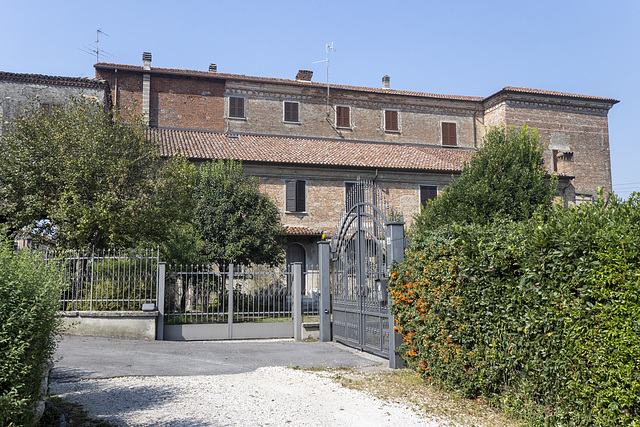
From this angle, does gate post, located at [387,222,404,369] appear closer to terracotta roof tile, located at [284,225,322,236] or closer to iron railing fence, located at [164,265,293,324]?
iron railing fence, located at [164,265,293,324]

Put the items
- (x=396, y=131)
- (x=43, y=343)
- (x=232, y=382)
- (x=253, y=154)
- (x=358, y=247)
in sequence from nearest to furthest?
(x=43, y=343) → (x=232, y=382) → (x=358, y=247) → (x=253, y=154) → (x=396, y=131)

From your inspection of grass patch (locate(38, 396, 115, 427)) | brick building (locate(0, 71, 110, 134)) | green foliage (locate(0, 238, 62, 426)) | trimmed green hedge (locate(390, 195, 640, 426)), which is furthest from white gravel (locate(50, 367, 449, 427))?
brick building (locate(0, 71, 110, 134))

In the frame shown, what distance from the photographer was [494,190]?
19969 mm

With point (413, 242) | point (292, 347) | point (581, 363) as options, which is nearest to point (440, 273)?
point (413, 242)

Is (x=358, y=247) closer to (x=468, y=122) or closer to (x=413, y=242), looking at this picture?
(x=413, y=242)

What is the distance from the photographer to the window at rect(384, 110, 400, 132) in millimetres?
31656

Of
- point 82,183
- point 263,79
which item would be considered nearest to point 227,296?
point 82,183

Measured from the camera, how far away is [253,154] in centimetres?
2556

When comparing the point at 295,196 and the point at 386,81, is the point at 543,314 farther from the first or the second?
the point at 386,81

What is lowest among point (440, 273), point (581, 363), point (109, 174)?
point (581, 363)

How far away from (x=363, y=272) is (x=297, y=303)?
Result: 12.3 feet

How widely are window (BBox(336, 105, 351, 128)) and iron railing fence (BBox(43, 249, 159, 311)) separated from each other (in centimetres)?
1936

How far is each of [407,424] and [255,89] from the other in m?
26.0

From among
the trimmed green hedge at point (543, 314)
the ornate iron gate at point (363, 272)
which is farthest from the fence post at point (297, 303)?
the trimmed green hedge at point (543, 314)
